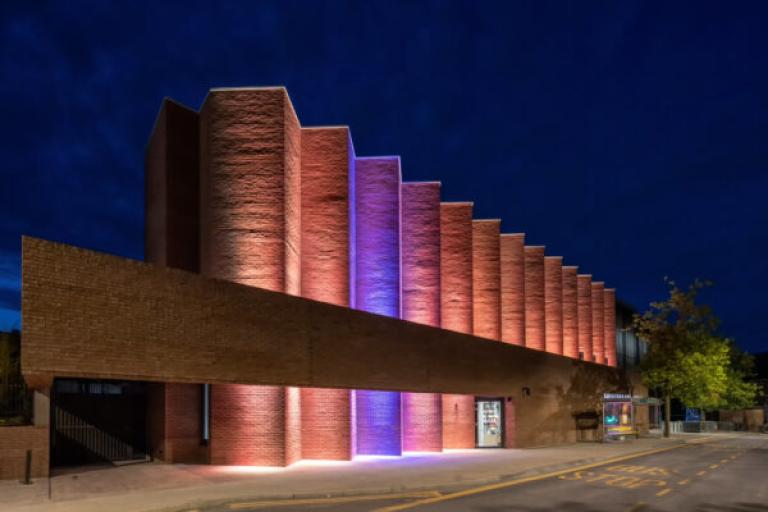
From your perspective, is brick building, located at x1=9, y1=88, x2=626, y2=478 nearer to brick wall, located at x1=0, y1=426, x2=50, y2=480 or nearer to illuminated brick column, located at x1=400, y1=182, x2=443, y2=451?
illuminated brick column, located at x1=400, y1=182, x2=443, y2=451

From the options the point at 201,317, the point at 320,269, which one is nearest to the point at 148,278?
the point at 201,317

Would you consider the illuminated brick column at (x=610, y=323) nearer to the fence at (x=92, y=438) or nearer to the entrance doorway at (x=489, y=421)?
the entrance doorway at (x=489, y=421)

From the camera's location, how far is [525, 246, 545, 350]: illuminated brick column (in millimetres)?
45719

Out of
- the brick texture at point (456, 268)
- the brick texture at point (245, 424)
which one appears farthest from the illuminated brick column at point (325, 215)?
the brick texture at point (456, 268)

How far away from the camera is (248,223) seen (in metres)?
24.5

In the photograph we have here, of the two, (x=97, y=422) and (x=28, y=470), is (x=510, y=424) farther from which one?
(x=28, y=470)

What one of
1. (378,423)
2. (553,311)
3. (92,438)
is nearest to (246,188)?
(92,438)

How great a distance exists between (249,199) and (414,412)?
12.3 meters

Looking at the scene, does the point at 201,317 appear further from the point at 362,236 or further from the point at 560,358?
the point at 560,358

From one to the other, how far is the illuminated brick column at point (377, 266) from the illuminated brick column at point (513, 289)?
13.5 meters

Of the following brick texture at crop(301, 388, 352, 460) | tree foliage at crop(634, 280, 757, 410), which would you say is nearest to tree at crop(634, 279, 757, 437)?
tree foliage at crop(634, 280, 757, 410)

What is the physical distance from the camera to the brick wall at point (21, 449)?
64.6ft

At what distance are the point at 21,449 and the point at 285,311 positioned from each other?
791 centimetres

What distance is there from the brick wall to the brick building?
148 centimetres
